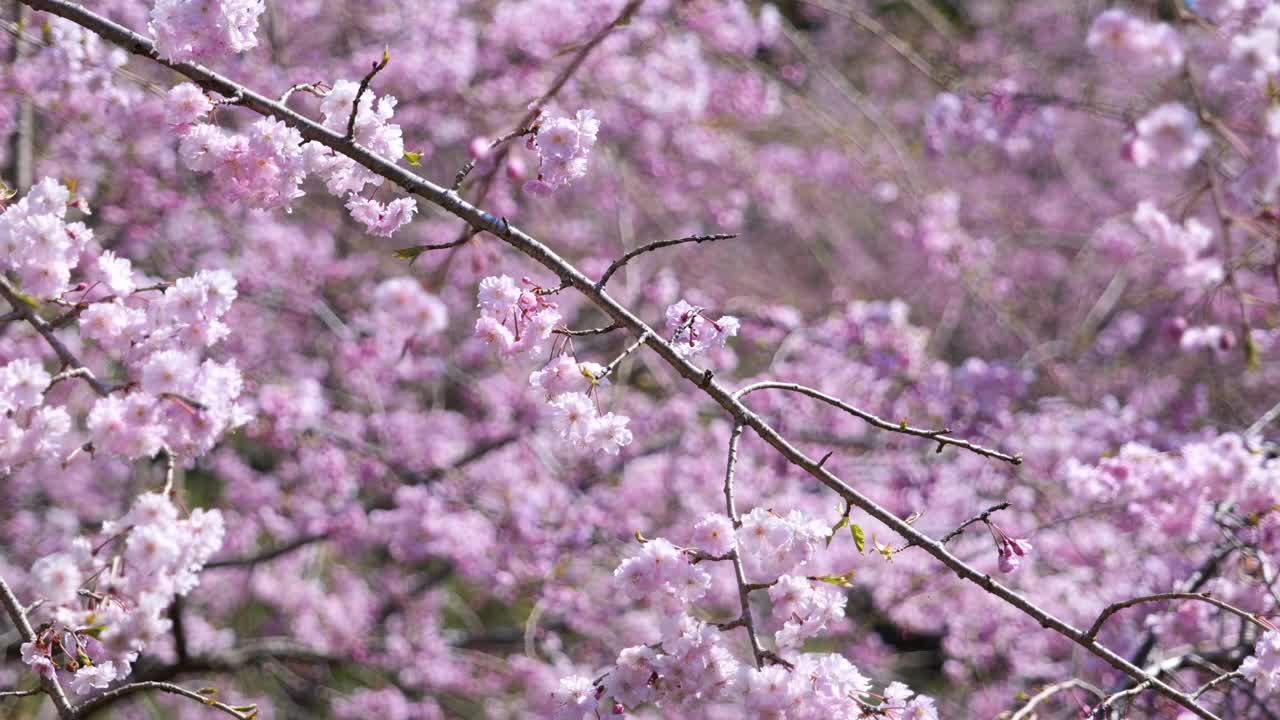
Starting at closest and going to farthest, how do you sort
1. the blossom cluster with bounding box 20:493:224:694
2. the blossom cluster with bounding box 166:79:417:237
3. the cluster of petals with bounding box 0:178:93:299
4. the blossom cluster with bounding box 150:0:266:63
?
the blossom cluster with bounding box 20:493:224:694 → the cluster of petals with bounding box 0:178:93:299 → the blossom cluster with bounding box 150:0:266:63 → the blossom cluster with bounding box 166:79:417:237

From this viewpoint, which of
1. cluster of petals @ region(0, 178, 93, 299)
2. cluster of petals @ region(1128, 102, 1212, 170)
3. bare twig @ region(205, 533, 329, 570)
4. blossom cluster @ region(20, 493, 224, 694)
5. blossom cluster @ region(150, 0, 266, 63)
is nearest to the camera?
blossom cluster @ region(20, 493, 224, 694)

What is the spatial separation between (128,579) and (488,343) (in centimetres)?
86

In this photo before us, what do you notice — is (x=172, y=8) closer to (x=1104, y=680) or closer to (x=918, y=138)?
(x=1104, y=680)

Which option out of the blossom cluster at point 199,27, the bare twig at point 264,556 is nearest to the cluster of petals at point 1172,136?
the blossom cluster at point 199,27

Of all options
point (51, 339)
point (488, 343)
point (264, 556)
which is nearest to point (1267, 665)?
point (488, 343)

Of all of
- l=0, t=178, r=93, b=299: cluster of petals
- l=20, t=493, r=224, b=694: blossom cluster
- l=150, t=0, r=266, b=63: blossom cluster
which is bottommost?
l=20, t=493, r=224, b=694: blossom cluster

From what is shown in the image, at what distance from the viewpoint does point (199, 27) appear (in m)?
2.21


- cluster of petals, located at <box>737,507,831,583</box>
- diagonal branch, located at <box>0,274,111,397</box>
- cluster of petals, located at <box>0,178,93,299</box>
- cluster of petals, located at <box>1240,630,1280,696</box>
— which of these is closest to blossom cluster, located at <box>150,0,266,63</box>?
cluster of petals, located at <box>0,178,93,299</box>

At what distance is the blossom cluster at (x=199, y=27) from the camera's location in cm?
218

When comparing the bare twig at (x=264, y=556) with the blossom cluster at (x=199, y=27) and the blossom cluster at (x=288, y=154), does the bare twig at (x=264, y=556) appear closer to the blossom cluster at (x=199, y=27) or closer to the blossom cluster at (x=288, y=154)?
the blossom cluster at (x=288, y=154)

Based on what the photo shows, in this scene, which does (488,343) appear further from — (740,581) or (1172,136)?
(1172,136)

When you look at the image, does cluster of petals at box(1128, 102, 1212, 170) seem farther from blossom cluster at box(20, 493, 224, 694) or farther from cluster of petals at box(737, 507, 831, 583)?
blossom cluster at box(20, 493, 224, 694)

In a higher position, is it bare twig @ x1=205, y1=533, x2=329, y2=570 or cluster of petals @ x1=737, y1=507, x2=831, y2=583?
bare twig @ x1=205, y1=533, x2=329, y2=570

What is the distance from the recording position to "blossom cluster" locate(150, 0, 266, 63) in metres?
2.18
